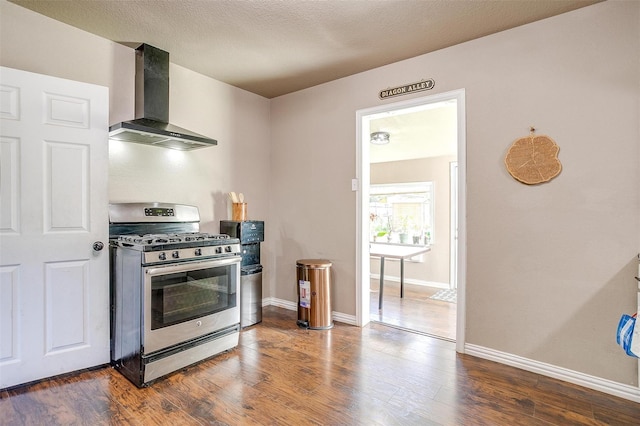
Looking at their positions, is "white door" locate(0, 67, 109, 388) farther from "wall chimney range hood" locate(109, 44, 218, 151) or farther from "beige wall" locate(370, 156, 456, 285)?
"beige wall" locate(370, 156, 456, 285)

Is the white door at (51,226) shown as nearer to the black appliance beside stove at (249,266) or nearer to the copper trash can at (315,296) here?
the black appliance beside stove at (249,266)

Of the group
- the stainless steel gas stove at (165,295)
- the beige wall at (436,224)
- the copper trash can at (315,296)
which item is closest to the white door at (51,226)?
the stainless steel gas stove at (165,295)

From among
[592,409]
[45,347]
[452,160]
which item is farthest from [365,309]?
[452,160]

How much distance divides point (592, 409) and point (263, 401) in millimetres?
1965

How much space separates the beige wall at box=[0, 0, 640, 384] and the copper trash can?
0.27m

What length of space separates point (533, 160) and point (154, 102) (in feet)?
10.1

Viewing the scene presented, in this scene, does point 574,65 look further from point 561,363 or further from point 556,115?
point 561,363

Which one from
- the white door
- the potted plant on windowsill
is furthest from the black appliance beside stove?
the potted plant on windowsill

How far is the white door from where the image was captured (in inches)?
82.0

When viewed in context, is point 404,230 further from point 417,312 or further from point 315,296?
point 315,296

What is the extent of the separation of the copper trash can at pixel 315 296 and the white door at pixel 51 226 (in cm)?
166

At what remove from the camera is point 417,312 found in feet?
12.8

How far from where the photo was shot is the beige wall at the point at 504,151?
6.97ft

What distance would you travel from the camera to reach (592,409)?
1.94 metres
